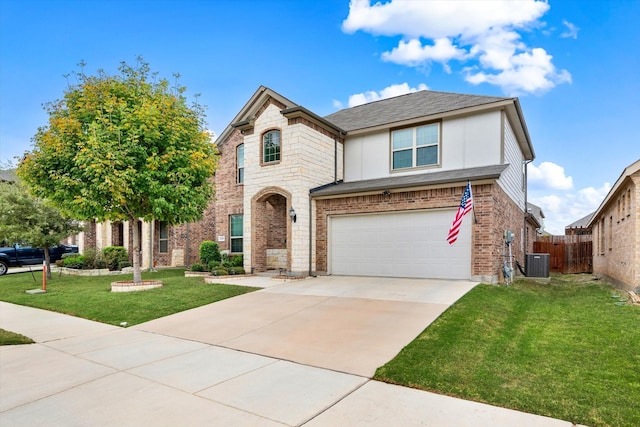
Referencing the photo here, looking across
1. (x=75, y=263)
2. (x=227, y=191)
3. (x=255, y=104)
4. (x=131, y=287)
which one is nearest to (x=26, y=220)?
(x=75, y=263)

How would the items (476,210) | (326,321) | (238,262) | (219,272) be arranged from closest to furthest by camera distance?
(326,321), (476,210), (219,272), (238,262)

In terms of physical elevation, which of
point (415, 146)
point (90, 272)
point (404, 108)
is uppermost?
point (404, 108)

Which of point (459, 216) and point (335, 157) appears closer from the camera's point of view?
point (459, 216)

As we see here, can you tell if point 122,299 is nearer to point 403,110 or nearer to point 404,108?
point 403,110

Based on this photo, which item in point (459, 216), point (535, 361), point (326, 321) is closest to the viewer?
point (535, 361)

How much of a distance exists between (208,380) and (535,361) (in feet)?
13.5

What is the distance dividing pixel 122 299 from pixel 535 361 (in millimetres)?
9525

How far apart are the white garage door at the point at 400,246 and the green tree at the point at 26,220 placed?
11.1 metres

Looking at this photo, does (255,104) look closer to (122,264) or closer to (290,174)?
(290,174)

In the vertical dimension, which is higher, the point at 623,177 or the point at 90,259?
the point at 623,177

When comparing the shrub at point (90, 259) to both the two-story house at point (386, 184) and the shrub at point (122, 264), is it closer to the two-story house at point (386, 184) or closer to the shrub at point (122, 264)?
the shrub at point (122, 264)

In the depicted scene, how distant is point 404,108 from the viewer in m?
14.5

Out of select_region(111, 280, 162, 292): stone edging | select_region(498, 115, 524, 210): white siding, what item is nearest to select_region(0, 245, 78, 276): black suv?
select_region(111, 280, 162, 292): stone edging

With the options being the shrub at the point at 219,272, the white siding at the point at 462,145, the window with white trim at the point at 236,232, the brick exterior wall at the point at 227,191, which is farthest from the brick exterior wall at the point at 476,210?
the brick exterior wall at the point at 227,191
